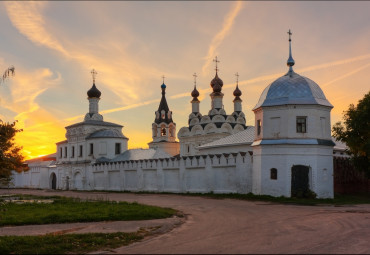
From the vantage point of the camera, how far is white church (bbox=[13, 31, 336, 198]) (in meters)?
22.7

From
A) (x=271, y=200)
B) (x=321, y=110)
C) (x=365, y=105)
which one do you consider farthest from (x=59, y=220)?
(x=365, y=105)

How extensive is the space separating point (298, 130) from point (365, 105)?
13.9ft

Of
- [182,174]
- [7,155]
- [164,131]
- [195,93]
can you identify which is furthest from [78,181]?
[7,155]

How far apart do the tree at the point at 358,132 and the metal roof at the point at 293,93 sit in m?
1.55

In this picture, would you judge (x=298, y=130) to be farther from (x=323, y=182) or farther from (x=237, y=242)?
(x=237, y=242)

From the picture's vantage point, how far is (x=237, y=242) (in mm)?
8727

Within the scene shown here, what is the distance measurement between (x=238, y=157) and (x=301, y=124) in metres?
4.61

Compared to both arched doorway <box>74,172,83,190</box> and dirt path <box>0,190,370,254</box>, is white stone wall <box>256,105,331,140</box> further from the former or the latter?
arched doorway <box>74,172,83,190</box>

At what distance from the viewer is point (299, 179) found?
22828 mm

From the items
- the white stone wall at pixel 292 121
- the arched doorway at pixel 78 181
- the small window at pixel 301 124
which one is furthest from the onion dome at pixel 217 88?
the small window at pixel 301 124

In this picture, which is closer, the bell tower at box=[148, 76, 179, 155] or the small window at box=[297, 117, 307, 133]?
the small window at box=[297, 117, 307, 133]

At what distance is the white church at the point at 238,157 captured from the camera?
22703 mm

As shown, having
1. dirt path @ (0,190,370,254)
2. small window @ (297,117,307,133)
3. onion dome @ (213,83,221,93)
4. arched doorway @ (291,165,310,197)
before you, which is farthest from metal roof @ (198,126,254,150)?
onion dome @ (213,83,221,93)

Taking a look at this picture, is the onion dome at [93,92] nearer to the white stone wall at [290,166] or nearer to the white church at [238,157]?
the white church at [238,157]
